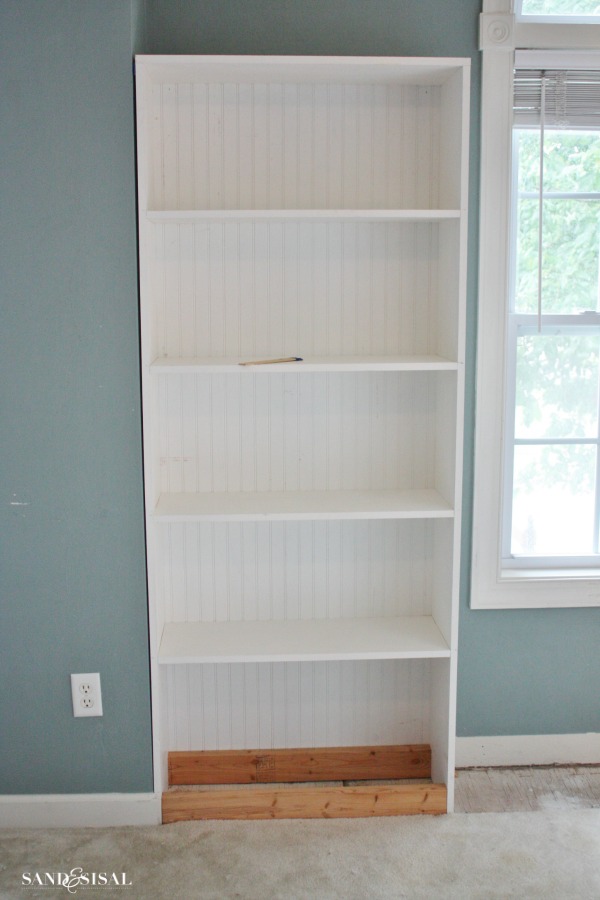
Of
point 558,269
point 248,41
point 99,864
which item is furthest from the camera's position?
point 558,269

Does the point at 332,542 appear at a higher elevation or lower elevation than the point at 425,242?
lower

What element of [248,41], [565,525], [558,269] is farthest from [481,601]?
[248,41]

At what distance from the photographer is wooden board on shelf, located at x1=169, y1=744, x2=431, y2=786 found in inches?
108

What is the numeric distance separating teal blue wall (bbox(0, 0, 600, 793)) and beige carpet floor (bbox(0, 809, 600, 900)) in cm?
19

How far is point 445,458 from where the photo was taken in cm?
254

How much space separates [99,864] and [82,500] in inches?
38.6

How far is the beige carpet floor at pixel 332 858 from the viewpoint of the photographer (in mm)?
2227

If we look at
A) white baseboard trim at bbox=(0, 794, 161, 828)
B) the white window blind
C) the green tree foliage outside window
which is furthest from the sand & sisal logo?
the white window blind

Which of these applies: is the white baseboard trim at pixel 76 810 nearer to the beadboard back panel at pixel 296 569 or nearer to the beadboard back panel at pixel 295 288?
the beadboard back panel at pixel 296 569

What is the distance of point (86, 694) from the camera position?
8.08ft

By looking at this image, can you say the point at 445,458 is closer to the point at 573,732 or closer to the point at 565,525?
the point at 565,525

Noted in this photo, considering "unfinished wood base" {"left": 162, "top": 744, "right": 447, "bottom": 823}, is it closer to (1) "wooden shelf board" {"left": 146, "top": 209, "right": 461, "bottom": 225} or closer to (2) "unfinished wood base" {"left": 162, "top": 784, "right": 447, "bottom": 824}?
(2) "unfinished wood base" {"left": 162, "top": 784, "right": 447, "bottom": 824}

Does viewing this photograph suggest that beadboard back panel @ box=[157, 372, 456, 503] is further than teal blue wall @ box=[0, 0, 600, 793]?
Yes

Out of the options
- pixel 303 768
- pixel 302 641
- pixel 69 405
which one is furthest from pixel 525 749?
pixel 69 405
